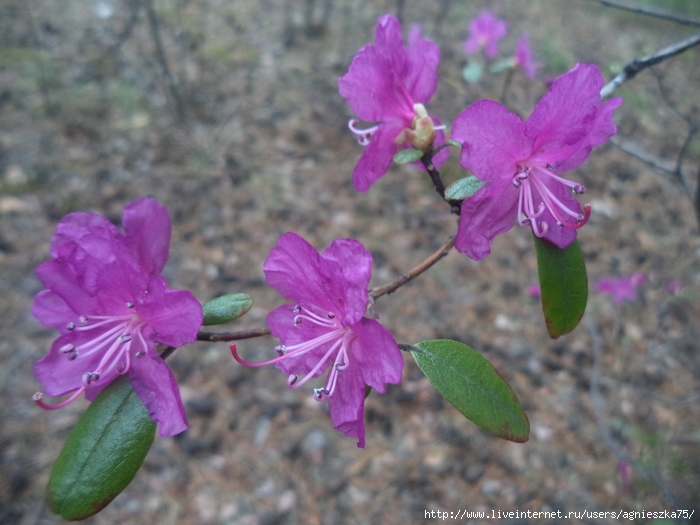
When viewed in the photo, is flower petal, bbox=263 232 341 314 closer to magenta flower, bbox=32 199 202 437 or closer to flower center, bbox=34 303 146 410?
magenta flower, bbox=32 199 202 437

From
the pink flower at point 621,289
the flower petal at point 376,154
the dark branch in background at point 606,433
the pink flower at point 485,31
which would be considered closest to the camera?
the flower petal at point 376,154

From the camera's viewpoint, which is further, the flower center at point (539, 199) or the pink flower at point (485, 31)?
the pink flower at point (485, 31)

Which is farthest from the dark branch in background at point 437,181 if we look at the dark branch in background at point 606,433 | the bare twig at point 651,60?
the dark branch in background at point 606,433

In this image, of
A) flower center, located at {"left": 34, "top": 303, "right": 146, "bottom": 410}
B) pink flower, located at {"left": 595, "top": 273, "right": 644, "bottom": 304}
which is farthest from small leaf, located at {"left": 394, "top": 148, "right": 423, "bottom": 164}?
pink flower, located at {"left": 595, "top": 273, "right": 644, "bottom": 304}

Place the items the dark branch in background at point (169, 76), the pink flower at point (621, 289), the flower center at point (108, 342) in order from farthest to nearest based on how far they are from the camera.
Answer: the dark branch in background at point (169, 76) < the pink flower at point (621, 289) < the flower center at point (108, 342)

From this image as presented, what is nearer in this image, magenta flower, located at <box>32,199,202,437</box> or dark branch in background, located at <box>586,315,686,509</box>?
magenta flower, located at <box>32,199,202,437</box>

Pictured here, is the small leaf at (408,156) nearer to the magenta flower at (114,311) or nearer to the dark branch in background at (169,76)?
the magenta flower at (114,311)

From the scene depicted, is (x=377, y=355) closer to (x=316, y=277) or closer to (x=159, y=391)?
(x=316, y=277)
